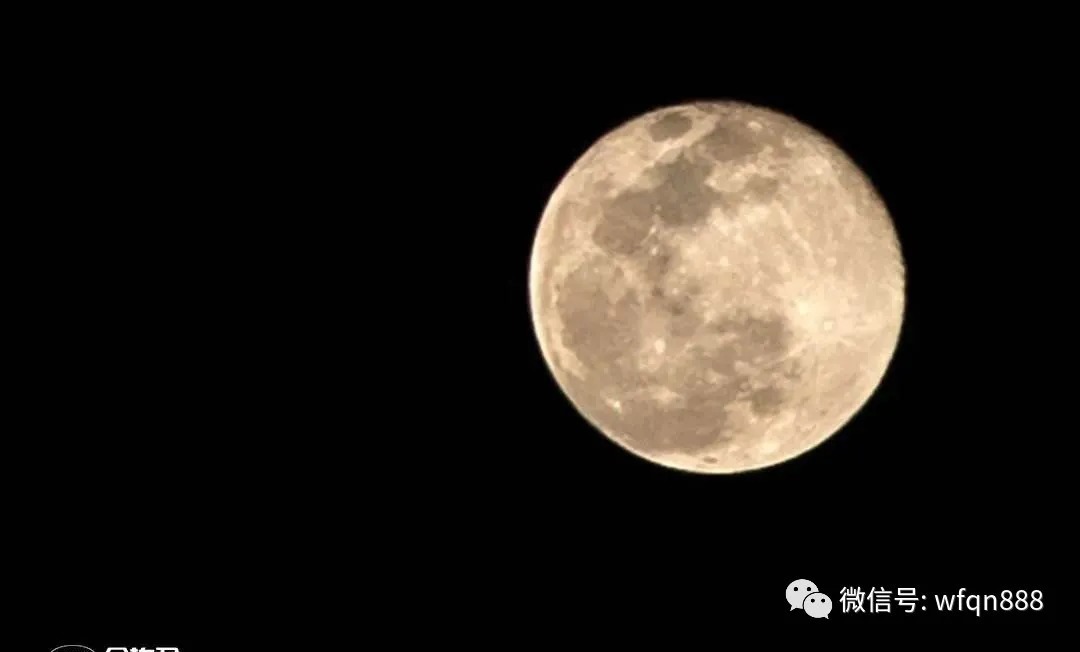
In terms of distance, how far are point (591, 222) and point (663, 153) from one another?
460 millimetres

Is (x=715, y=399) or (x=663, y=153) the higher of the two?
(x=663, y=153)

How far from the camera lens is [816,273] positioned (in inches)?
188

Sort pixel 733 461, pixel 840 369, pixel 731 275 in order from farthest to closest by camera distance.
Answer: pixel 733 461, pixel 840 369, pixel 731 275

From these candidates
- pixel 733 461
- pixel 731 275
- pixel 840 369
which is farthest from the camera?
pixel 733 461

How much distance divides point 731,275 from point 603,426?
123 centimetres

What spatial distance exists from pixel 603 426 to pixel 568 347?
0.52 m

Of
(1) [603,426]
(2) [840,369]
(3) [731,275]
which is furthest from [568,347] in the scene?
(2) [840,369]

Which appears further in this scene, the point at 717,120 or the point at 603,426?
the point at 603,426

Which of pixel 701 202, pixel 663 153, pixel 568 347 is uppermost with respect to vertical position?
pixel 663 153

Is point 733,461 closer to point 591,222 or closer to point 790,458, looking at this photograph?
point 790,458

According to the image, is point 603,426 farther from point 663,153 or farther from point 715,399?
point 663,153

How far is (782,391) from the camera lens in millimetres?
4965

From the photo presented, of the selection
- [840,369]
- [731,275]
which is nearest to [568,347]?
[731,275]

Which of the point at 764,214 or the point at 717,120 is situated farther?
the point at 717,120
